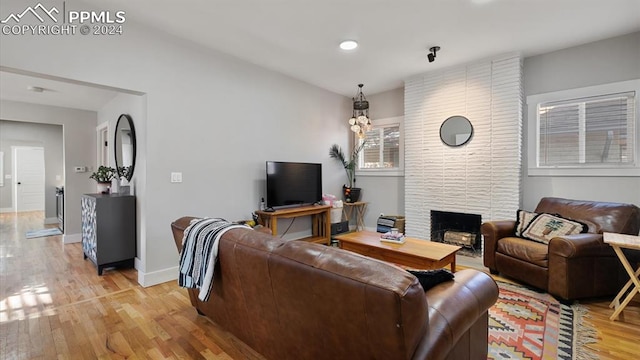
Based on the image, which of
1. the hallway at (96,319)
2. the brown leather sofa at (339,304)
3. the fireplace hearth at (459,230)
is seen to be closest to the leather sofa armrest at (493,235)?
the fireplace hearth at (459,230)

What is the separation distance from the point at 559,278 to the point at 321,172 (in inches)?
130

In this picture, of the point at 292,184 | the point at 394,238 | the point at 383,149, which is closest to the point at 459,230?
the point at 394,238

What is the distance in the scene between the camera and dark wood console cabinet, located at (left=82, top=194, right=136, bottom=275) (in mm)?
3426

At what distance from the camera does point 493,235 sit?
3281 mm

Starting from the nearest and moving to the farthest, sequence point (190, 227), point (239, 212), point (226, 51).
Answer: point (190, 227) → point (226, 51) → point (239, 212)

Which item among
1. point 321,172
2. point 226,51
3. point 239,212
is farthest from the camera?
point 321,172

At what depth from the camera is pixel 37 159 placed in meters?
8.80

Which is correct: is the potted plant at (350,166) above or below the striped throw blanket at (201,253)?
above

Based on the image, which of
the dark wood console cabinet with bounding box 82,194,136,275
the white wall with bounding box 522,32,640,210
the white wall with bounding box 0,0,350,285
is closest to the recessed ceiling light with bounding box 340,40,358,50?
the white wall with bounding box 0,0,350,285

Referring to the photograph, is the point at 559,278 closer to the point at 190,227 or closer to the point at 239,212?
the point at 190,227

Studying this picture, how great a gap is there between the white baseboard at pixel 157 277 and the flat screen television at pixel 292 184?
4.67 ft

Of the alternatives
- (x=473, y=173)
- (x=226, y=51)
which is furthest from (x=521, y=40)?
(x=226, y=51)

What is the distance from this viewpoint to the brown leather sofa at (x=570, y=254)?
8.48ft

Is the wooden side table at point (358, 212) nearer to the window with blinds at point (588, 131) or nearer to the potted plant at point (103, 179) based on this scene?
the window with blinds at point (588, 131)
